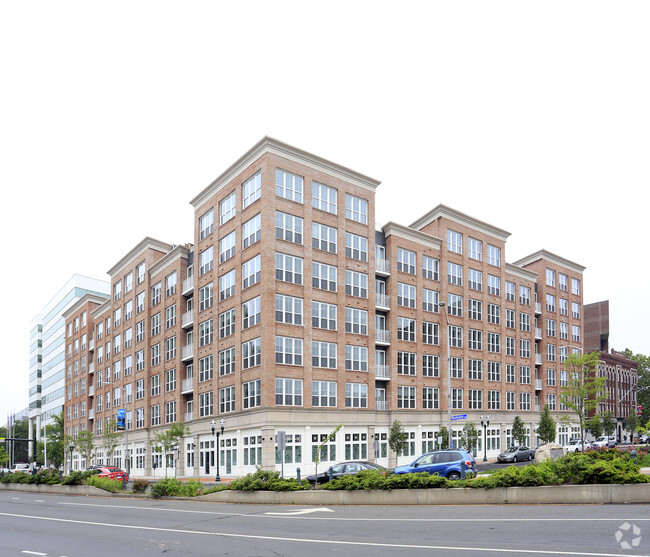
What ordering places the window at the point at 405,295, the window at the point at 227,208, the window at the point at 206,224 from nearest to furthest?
the window at the point at 227,208 < the window at the point at 206,224 < the window at the point at 405,295

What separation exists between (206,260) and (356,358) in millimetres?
15793

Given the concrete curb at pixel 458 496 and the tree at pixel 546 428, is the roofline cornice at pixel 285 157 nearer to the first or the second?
the concrete curb at pixel 458 496

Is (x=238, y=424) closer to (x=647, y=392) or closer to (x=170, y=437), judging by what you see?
(x=170, y=437)

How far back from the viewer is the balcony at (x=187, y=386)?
59.9 meters

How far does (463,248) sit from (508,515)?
5078cm

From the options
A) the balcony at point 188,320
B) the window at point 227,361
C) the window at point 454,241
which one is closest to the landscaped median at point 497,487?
the window at point 227,361

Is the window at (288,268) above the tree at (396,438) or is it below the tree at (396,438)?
above

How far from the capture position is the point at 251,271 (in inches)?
1999

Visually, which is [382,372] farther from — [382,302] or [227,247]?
[227,247]

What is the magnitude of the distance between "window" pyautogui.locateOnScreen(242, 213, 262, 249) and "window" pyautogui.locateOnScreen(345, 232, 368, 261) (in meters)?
8.03

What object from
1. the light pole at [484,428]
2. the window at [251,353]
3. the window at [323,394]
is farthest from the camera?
the light pole at [484,428]

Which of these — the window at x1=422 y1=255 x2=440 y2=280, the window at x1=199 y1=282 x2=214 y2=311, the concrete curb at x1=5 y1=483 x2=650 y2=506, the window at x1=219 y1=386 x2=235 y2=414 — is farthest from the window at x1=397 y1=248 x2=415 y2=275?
the concrete curb at x1=5 y1=483 x2=650 y2=506

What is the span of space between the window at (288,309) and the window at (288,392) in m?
4.32

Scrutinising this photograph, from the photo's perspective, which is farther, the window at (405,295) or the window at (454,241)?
the window at (454,241)
